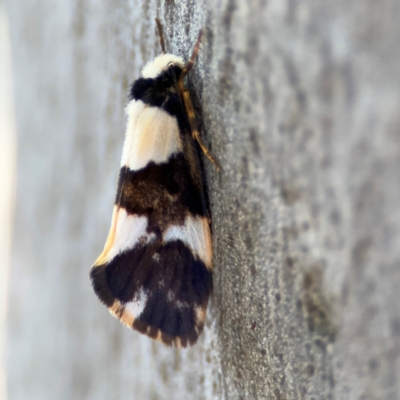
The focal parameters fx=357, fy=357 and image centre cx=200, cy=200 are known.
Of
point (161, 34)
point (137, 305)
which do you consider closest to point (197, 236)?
point (137, 305)

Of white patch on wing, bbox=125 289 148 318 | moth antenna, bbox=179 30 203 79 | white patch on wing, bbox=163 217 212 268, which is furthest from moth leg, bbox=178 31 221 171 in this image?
white patch on wing, bbox=125 289 148 318

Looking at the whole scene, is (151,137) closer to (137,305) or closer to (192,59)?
(192,59)

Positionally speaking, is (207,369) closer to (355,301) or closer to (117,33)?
(355,301)

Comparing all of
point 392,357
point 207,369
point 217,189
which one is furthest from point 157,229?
point 392,357

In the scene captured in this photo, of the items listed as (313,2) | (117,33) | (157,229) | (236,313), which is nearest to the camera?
(313,2)

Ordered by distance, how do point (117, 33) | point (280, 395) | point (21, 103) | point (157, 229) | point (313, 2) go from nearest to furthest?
1. point (313, 2)
2. point (280, 395)
3. point (157, 229)
4. point (117, 33)
5. point (21, 103)

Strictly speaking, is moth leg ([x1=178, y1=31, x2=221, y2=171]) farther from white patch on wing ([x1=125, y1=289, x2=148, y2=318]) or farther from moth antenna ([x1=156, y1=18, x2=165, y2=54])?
white patch on wing ([x1=125, y1=289, x2=148, y2=318])

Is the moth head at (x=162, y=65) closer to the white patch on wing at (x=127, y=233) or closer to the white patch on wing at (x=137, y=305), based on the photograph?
the white patch on wing at (x=127, y=233)
